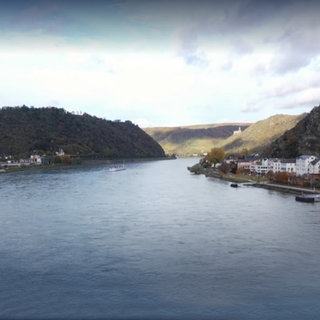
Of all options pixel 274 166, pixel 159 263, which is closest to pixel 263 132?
pixel 274 166

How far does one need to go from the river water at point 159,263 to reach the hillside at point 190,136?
108870 millimetres

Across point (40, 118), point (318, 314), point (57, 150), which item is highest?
point (40, 118)

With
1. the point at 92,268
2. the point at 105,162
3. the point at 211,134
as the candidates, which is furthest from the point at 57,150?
the point at 211,134

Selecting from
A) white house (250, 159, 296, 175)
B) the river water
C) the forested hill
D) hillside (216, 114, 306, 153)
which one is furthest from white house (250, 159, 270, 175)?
hillside (216, 114, 306, 153)

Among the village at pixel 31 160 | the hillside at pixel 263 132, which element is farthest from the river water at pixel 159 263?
the hillside at pixel 263 132

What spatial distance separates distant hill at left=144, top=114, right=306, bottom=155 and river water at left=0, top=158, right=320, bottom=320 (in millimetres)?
61155

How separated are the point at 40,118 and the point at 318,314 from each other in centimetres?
5827

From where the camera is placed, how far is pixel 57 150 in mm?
53594

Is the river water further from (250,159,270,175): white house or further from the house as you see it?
the house

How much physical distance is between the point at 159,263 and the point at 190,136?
13270 centimetres

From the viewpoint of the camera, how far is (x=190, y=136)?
140m

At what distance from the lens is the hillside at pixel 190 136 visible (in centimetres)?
12738

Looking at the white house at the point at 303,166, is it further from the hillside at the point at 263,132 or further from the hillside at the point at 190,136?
the hillside at the point at 190,136

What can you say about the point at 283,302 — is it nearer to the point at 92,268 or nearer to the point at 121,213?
the point at 92,268
